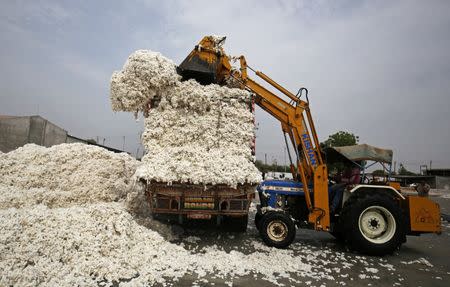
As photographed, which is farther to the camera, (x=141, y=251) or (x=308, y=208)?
(x=308, y=208)

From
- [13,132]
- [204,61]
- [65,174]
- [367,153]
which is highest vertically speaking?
[204,61]

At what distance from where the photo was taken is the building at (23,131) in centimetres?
1445

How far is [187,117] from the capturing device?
6766 millimetres

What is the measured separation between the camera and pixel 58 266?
14.2 feet

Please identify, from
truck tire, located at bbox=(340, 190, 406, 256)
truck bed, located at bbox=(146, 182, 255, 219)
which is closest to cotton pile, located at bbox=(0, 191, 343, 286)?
truck bed, located at bbox=(146, 182, 255, 219)

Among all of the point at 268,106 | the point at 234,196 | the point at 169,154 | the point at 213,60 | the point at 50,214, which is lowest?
the point at 50,214

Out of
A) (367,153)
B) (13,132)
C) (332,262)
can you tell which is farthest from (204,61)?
(13,132)

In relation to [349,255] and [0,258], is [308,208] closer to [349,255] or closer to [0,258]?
[349,255]

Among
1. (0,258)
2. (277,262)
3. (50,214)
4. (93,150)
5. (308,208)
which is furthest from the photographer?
(93,150)

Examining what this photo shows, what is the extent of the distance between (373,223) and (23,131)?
16.0 m

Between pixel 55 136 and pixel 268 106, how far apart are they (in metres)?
14.4

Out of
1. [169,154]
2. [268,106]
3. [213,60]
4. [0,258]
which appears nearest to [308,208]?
[268,106]

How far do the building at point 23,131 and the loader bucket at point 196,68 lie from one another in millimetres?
12004

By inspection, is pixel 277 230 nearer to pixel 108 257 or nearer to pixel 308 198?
pixel 308 198
